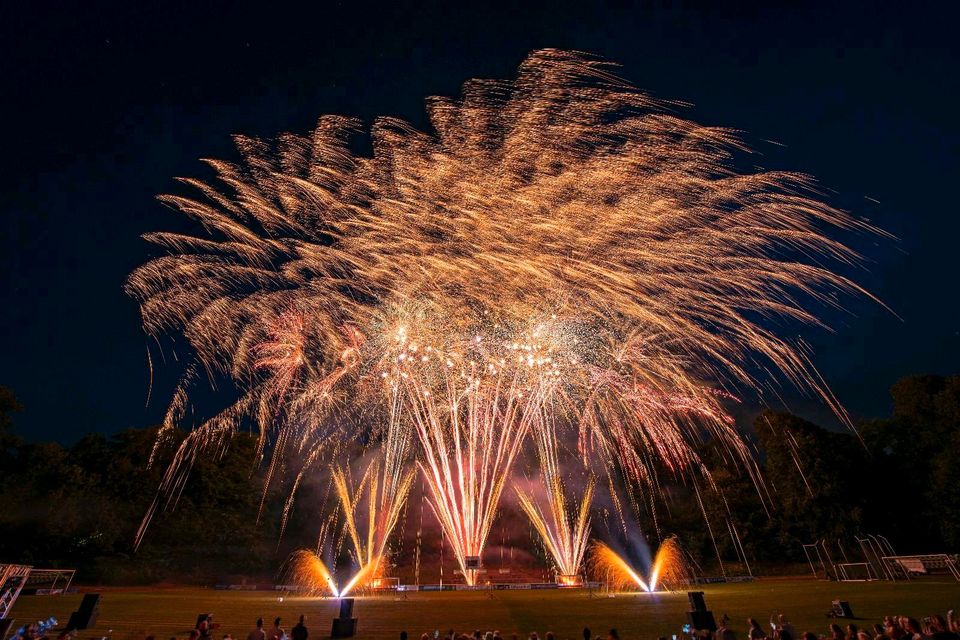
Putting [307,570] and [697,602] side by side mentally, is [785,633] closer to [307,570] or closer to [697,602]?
[697,602]

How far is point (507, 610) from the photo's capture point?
19.1 m

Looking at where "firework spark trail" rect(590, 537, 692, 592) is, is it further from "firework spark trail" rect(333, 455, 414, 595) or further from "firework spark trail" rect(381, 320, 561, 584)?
"firework spark trail" rect(333, 455, 414, 595)

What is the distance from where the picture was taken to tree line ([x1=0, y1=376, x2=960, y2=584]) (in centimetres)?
3647

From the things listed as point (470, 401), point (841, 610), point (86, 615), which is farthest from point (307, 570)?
point (841, 610)

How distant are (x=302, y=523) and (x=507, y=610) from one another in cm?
3160

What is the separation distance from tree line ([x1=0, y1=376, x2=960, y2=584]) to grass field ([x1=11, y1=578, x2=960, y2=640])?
1531 cm

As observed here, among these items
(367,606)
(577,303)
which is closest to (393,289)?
(577,303)

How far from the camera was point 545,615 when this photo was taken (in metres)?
18.1

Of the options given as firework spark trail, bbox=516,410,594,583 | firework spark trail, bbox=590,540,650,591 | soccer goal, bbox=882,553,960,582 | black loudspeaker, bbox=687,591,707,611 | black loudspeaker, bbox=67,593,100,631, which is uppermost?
firework spark trail, bbox=516,410,594,583

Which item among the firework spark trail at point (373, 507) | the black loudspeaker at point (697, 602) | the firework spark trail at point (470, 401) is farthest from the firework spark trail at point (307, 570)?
the black loudspeaker at point (697, 602)

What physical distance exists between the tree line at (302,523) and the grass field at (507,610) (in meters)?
15.3

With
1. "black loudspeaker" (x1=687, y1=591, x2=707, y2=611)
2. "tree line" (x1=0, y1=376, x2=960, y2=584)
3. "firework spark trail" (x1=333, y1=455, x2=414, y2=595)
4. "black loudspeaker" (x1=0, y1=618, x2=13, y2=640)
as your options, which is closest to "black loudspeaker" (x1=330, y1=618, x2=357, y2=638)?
"black loudspeaker" (x1=0, y1=618, x2=13, y2=640)

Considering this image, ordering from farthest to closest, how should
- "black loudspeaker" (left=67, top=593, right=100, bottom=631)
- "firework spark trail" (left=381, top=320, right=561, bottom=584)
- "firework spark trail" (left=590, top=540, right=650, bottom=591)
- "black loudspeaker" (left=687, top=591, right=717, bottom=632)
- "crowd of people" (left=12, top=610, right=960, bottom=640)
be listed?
"firework spark trail" (left=590, top=540, right=650, bottom=591), "firework spark trail" (left=381, top=320, right=561, bottom=584), "black loudspeaker" (left=67, top=593, right=100, bottom=631), "black loudspeaker" (left=687, top=591, right=717, bottom=632), "crowd of people" (left=12, top=610, right=960, bottom=640)

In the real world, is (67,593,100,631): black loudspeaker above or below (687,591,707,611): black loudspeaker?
above
